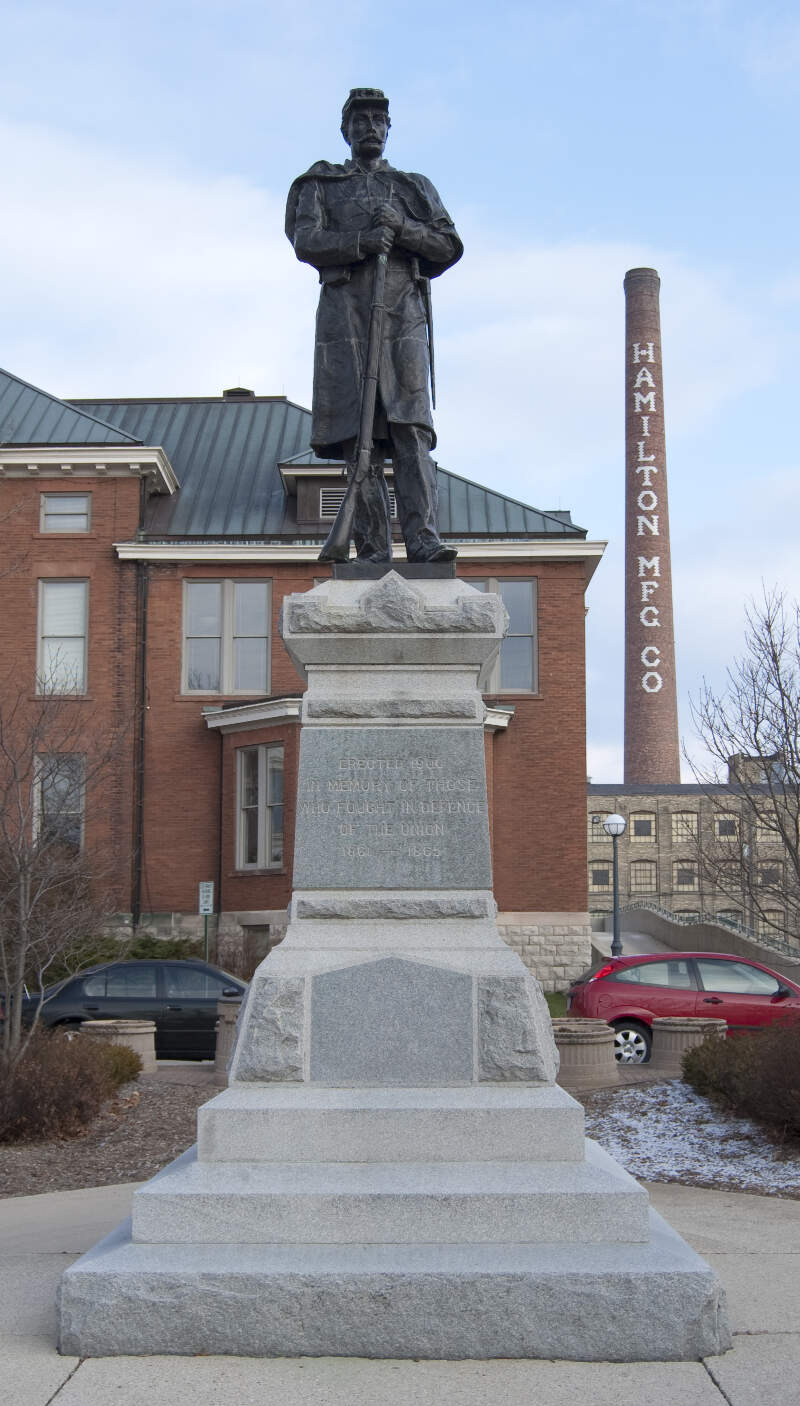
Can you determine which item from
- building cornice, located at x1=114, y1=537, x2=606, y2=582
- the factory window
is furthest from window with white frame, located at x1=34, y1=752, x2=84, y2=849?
the factory window

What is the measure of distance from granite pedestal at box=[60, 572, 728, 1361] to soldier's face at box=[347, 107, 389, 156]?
247cm

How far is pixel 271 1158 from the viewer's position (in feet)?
18.1

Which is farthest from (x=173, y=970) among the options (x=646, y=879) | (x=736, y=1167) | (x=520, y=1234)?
(x=646, y=879)

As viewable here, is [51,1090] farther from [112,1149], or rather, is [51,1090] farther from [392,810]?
[392,810]

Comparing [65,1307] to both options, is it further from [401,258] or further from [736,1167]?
[736,1167]

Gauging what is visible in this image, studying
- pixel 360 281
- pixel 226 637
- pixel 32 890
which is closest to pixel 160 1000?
pixel 32 890

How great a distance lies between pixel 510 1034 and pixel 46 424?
2694 centimetres

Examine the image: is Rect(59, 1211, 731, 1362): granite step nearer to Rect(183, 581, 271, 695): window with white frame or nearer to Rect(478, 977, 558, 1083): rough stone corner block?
Rect(478, 977, 558, 1083): rough stone corner block

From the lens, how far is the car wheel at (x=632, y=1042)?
16062mm

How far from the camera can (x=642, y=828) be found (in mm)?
64375

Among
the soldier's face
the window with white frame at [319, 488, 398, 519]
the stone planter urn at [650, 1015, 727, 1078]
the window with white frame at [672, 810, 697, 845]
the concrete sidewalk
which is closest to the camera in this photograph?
the concrete sidewalk

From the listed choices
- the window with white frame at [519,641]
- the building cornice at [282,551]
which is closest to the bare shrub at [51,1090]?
the building cornice at [282,551]

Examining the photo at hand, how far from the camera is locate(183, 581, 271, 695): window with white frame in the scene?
29.9 m

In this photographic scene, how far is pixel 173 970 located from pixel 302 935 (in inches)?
495
